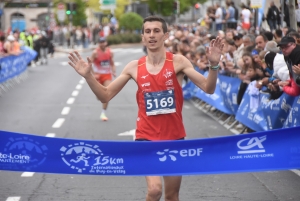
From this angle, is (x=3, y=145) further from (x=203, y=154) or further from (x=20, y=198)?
(x=20, y=198)

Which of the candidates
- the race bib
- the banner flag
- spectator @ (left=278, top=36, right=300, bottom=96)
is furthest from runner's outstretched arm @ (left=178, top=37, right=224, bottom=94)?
spectator @ (left=278, top=36, right=300, bottom=96)

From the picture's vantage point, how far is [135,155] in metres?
6.18

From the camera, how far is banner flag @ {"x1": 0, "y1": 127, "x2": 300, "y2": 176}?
614cm

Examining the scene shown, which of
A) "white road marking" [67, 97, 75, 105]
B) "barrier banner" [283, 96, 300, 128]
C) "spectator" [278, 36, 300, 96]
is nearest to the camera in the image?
"spectator" [278, 36, 300, 96]

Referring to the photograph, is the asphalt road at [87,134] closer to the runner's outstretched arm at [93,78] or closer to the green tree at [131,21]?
the runner's outstretched arm at [93,78]

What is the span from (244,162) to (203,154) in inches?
13.6

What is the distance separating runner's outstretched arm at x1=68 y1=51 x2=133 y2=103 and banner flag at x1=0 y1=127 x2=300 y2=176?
0.40 metres

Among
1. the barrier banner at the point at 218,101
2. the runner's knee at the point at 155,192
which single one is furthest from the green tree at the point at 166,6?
the runner's knee at the point at 155,192

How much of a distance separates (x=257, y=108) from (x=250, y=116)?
16.7 inches

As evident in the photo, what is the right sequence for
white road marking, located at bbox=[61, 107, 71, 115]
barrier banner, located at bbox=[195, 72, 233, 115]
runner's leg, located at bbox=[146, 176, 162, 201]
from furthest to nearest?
white road marking, located at bbox=[61, 107, 71, 115] → barrier banner, located at bbox=[195, 72, 233, 115] → runner's leg, located at bbox=[146, 176, 162, 201]

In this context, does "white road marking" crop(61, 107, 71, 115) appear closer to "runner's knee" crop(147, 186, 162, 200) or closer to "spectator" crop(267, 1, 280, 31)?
"spectator" crop(267, 1, 280, 31)

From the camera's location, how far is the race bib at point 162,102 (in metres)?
6.17

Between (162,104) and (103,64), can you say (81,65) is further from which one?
(103,64)

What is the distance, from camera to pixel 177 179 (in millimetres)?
6203
